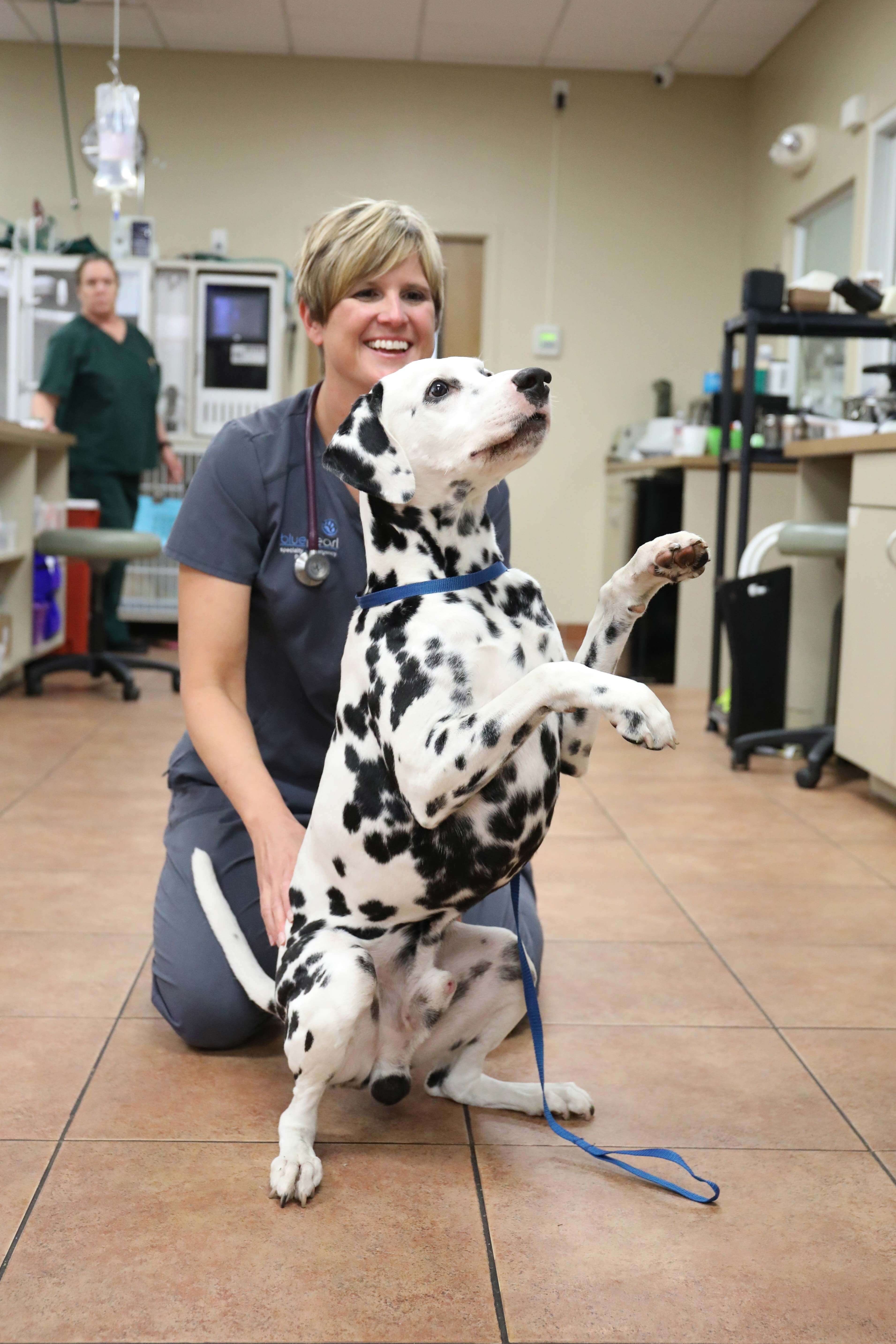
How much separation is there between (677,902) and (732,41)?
6.33m

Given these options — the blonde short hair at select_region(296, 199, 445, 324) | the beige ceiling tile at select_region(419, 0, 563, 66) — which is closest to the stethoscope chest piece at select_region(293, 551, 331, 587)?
the blonde short hair at select_region(296, 199, 445, 324)

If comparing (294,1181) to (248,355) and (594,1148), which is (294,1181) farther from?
(248,355)

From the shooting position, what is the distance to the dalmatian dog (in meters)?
1.34

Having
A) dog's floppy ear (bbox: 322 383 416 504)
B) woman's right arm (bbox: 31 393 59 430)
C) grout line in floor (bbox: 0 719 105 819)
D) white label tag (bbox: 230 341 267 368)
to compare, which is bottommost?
grout line in floor (bbox: 0 719 105 819)

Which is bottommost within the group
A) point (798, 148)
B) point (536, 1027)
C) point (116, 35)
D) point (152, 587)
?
point (536, 1027)

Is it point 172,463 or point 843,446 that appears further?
point 172,463

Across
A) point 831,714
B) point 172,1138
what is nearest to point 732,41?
point 831,714

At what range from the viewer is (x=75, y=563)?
614 centimetres

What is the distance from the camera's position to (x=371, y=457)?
4.64 ft

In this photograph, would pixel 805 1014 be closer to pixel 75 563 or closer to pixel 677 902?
pixel 677 902

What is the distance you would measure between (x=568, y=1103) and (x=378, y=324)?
114 centimetres

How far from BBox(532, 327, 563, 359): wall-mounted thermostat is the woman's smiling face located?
645 cm

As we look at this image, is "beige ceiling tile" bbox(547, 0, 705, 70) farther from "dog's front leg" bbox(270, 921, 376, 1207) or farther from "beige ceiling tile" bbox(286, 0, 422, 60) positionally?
"dog's front leg" bbox(270, 921, 376, 1207)

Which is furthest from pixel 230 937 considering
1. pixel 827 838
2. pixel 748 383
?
pixel 748 383
